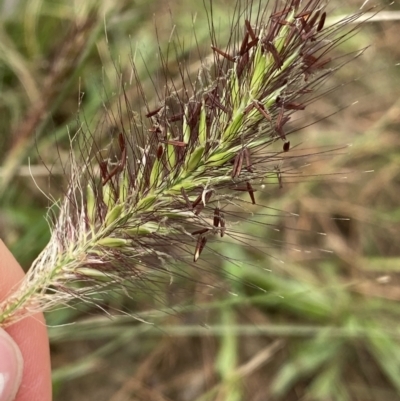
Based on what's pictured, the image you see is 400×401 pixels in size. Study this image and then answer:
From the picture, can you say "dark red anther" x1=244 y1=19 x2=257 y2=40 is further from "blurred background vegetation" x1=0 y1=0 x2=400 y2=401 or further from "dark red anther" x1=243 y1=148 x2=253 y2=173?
"blurred background vegetation" x1=0 y1=0 x2=400 y2=401

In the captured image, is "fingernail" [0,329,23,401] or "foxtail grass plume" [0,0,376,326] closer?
"foxtail grass plume" [0,0,376,326]

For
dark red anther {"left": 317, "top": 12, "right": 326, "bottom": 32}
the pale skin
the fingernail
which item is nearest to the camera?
dark red anther {"left": 317, "top": 12, "right": 326, "bottom": 32}

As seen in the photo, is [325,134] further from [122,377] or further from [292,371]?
[122,377]

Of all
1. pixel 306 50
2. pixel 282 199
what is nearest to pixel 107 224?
pixel 306 50

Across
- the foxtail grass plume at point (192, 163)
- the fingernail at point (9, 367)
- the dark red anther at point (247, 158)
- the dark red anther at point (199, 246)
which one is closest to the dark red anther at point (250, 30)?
the foxtail grass plume at point (192, 163)

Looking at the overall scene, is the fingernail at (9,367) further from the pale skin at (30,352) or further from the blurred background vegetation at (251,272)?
the blurred background vegetation at (251,272)

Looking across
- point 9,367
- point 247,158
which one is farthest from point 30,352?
point 247,158

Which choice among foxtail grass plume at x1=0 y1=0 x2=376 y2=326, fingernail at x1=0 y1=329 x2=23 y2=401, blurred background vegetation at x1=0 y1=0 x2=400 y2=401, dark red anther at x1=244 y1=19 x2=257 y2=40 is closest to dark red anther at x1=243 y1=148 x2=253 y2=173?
foxtail grass plume at x1=0 y1=0 x2=376 y2=326
